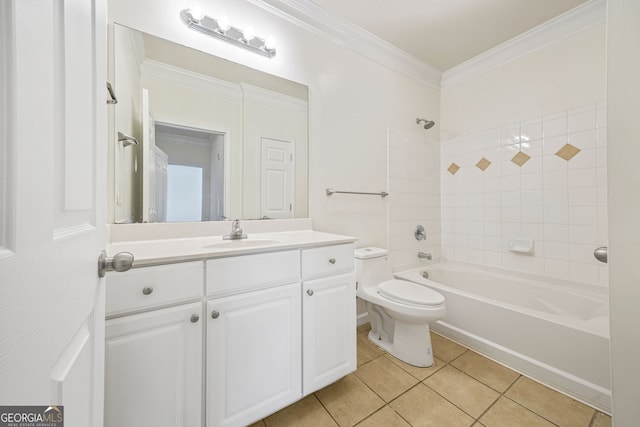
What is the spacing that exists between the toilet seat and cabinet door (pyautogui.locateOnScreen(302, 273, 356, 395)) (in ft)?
1.30

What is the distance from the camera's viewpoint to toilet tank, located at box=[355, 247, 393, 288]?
1.78 meters

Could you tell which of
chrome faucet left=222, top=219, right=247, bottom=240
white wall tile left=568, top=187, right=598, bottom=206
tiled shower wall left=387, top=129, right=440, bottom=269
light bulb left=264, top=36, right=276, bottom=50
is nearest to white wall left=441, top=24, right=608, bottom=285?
white wall tile left=568, top=187, right=598, bottom=206

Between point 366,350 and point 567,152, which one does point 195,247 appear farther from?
point 567,152

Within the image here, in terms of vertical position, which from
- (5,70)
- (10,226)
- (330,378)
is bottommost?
(330,378)

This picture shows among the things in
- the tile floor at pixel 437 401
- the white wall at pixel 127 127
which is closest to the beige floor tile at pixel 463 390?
the tile floor at pixel 437 401

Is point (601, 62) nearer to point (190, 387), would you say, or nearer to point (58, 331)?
point (58, 331)

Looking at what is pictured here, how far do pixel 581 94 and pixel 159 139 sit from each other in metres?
2.88

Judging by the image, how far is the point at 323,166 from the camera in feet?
6.06

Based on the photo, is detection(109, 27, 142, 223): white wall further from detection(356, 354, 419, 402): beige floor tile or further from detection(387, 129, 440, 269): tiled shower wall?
detection(387, 129, 440, 269): tiled shower wall

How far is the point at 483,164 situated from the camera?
7.59ft

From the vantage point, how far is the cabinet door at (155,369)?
0.77 m

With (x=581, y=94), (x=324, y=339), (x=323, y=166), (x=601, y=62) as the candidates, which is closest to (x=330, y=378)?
(x=324, y=339)

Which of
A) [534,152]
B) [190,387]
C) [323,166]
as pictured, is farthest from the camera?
[534,152]

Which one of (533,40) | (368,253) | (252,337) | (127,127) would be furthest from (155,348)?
(533,40)
